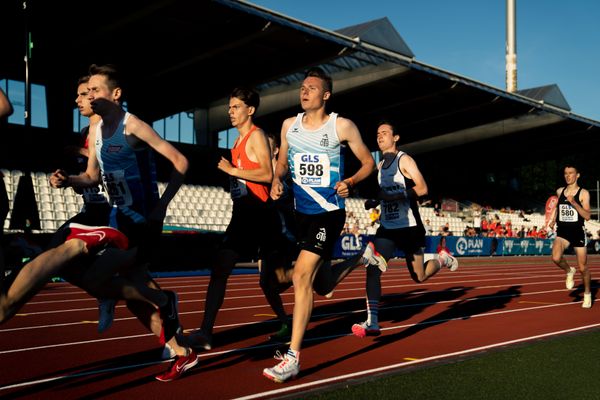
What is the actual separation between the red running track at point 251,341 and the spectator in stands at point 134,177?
491mm

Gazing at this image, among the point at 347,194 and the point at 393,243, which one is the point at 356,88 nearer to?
the point at 393,243

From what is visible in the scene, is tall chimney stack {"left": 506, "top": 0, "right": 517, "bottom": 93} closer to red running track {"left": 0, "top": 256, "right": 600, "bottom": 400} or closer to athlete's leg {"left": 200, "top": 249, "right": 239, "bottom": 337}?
red running track {"left": 0, "top": 256, "right": 600, "bottom": 400}

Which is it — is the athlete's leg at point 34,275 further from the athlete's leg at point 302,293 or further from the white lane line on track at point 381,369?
the athlete's leg at point 302,293

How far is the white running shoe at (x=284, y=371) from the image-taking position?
15.8ft

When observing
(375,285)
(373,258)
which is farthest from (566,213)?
(373,258)

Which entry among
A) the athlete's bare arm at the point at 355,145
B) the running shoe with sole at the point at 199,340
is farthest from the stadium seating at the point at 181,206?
the athlete's bare arm at the point at 355,145

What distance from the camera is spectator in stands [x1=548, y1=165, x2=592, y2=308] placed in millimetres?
10336

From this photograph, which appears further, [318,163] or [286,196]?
[286,196]

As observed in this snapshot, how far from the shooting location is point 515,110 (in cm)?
4409

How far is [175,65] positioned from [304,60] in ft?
18.4

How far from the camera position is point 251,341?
22.2ft

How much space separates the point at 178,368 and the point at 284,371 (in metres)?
0.74

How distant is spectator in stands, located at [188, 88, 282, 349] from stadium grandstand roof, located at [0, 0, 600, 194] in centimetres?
1491

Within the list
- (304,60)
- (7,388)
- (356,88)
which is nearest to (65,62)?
(304,60)
